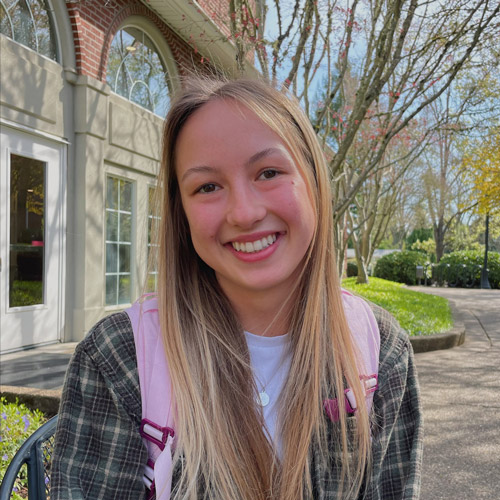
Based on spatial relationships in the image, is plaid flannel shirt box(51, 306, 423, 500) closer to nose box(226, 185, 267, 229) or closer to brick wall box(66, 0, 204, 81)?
nose box(226, 185, 267, 229)

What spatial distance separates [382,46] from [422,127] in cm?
979

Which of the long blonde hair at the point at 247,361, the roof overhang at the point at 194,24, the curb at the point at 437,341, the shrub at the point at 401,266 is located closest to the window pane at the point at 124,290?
the roof overhang at the point at 194,24

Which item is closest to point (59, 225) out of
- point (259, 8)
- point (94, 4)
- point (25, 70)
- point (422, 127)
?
point (25, 70)

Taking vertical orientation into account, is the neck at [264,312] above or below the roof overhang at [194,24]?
below

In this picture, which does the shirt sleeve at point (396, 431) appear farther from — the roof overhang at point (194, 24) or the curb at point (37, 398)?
the roof overhang at point (194, 24)

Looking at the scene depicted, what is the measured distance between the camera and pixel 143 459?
1213mm

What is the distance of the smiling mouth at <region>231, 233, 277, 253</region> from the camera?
133 centimetres

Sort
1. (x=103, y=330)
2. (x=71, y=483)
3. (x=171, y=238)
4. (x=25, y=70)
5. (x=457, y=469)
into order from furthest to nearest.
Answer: (x=25, y=70) < (x=457, y=469) < (x=171, y=238) < (x=103, y=330) < (x=71, y=483)

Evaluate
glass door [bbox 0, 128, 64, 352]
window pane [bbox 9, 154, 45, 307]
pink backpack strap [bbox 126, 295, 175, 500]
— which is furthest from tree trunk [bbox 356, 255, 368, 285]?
pink backpack strap [bbox 126, 295, 175, 500]

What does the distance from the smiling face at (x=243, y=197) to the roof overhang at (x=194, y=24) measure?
6.51 metres

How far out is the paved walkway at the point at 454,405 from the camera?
3.33 meters

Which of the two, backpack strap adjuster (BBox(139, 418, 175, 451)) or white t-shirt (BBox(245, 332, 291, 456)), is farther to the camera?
white t-shirt (BBox(245, 332, 291, 456))

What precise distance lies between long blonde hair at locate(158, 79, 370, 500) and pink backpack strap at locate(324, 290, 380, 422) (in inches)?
0.8

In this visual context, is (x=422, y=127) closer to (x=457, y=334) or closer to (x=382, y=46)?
(x=457, y=334)
